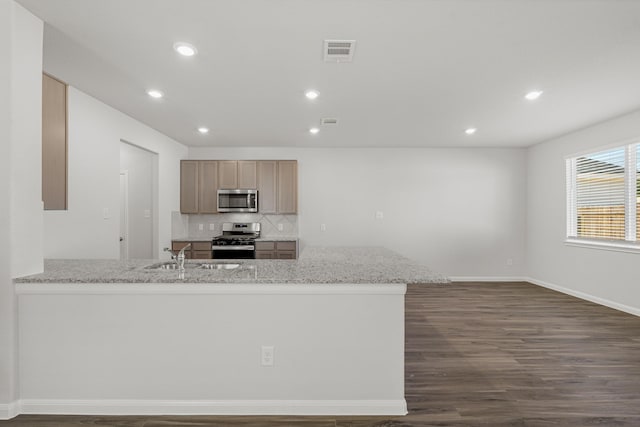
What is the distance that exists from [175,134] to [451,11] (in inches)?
168

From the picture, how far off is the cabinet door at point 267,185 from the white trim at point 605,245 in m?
4.64

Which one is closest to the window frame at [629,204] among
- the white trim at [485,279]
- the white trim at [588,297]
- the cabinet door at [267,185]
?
the white trim at [588,297]

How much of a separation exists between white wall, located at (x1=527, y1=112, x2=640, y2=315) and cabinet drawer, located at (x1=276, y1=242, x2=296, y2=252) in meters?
4.23

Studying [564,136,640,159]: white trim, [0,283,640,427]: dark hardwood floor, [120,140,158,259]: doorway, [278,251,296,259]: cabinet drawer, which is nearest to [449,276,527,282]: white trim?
[0,283,640,427]: dark hardwood floor

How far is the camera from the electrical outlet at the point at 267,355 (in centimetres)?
206

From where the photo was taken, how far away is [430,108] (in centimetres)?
374

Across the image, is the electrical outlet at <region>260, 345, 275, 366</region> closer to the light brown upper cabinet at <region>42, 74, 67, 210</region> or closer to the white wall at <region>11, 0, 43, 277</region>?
the white wall at <region>11, 0, 43, 277</region>

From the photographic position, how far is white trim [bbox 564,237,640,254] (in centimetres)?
403

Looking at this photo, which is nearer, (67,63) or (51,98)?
(51,98)

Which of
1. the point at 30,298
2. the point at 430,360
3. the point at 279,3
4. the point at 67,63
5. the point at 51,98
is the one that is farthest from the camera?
the point at 430,360

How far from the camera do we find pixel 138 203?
501cm

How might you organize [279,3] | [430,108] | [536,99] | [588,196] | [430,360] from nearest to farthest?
[279,3]
[430,360]
[536,99]
[430,108]
[588,196]

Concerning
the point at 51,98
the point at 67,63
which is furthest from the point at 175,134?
the point at 51,98

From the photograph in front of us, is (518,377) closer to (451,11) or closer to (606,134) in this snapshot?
(451,11)
